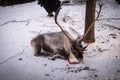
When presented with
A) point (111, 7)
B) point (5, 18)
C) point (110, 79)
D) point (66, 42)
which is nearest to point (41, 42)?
point (66, 42)

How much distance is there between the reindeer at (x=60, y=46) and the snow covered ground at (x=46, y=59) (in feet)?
0.52

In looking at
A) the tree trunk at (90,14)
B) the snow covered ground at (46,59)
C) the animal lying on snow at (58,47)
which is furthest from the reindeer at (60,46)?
the tree trunk at (90,14)

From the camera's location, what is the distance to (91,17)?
17.9ft

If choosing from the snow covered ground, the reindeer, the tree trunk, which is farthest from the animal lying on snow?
the tree trunk

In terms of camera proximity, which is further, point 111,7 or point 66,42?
point 111,7

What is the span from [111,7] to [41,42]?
4.24 metres

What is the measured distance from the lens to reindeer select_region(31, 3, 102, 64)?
4.54 metres

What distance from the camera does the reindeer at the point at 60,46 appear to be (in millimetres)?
4539

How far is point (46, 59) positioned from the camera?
16.1ft

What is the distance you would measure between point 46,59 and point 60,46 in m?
0.43

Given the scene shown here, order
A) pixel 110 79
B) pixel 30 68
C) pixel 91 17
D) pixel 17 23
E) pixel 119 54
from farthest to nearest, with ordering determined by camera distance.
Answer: pixel 17 23 → pixel 91 17 → pixel 119 54 → pixel 30 68 → pixel 110 79

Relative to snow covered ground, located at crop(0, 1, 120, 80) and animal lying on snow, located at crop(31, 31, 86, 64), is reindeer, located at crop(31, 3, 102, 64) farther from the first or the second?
snow covered ground, located at crop(0, 1, 120, 80)

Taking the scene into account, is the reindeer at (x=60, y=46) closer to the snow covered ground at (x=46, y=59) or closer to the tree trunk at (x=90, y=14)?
the snow covered ground at (x=46, y=59)

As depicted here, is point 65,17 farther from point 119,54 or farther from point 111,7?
point 119,54
